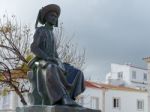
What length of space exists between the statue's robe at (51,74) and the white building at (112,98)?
1272 inches

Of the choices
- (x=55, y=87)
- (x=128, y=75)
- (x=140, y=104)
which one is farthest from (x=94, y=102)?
(x=55, y=87)

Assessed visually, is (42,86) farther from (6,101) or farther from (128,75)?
(128,75)

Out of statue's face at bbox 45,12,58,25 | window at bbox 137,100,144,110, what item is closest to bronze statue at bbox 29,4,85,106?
statue's face at bbox 45,12,58,25

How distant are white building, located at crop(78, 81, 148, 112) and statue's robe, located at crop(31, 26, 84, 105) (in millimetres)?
32308

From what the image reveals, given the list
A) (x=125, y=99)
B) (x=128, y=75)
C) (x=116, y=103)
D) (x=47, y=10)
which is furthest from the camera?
(x=128, y=75)

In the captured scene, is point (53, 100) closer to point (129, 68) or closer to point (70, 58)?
point (70, 58)

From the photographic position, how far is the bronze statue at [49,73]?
962 cm

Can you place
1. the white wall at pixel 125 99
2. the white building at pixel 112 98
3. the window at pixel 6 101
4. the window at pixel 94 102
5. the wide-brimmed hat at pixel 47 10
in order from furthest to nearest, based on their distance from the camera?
1. the white wall at pixel 125 99
2. the window at pixel 94 102
3. the white building at pixel 112 98
4. the window at pixel 6 101
5. the wide-brimmed hat at pixel 47 10

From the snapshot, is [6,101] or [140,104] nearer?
[6,101]

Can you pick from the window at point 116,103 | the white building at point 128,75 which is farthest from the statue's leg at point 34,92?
the white building at point 128,75

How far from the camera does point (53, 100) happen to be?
9.56 metres

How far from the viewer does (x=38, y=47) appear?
1016cm

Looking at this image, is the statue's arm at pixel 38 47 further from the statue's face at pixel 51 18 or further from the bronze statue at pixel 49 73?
the statue's face at pixel 51 18

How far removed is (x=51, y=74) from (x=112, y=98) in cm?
3836
